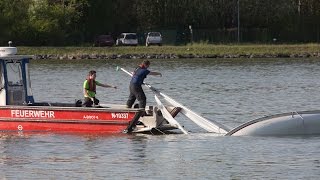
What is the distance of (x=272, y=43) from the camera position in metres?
101

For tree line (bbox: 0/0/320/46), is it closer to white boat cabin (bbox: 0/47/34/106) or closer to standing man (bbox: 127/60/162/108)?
white boat cabin (bbox: 0/47/34/106)

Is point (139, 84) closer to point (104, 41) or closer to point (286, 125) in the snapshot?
point (286, 125)

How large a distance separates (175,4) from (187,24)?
9.38ft

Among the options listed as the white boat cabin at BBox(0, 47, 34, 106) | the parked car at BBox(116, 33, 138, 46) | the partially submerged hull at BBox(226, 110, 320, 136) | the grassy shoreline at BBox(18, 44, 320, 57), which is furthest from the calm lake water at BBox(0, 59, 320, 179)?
the parked car at BBox(116, 33, 138, 46)

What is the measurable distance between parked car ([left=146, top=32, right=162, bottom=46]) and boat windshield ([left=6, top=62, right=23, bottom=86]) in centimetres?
6387

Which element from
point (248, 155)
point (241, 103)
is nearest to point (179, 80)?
point (241, 103)

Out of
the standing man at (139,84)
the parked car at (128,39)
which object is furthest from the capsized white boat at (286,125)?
the parked car at (128,39)

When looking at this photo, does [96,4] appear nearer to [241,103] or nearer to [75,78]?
[75,78]

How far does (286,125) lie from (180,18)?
7798 cm

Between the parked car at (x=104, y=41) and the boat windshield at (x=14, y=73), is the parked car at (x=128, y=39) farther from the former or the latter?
the boat windshield at (x=14, y=73)

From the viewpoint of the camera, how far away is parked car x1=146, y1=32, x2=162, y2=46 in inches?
3846

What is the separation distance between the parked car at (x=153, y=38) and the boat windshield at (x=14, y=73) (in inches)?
2515

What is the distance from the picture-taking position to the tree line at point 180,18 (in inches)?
3967

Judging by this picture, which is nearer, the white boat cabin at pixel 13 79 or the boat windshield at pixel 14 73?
the white boat cabin at pixel 13 79
